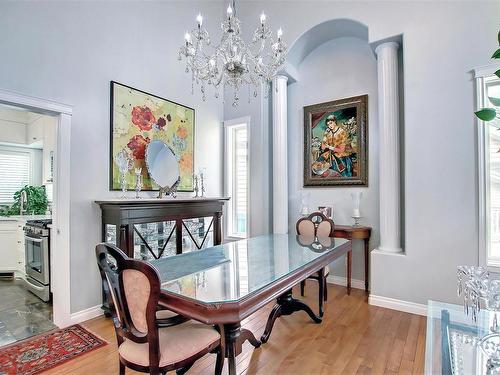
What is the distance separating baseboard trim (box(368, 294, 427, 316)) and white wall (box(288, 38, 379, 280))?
2.13ft

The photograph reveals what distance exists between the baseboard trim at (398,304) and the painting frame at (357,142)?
56.5 inches

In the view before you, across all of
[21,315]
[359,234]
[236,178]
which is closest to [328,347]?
[359,234]

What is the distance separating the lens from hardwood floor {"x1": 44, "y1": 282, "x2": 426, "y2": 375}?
1920 mm

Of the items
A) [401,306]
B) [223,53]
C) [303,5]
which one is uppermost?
[303,5]

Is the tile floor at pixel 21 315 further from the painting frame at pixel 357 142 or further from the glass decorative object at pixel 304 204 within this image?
the painting frame at pixel 357 142

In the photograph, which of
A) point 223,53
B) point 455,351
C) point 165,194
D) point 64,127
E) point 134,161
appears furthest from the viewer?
point 165,194

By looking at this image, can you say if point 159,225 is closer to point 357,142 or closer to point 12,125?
point 357,142

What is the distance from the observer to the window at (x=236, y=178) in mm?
4516

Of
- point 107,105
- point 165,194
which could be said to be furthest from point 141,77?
point 165,194

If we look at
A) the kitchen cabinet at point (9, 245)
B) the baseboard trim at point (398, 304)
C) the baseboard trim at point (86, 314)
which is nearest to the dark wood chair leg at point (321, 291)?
the baseboard trim at point (398, 304)

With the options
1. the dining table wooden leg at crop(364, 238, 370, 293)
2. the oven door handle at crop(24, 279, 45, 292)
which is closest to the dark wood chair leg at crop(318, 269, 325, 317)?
the dining table wooden leg at crop(364, 238, 370, 293)

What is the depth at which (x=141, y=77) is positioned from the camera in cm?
329

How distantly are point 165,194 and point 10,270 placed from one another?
274 cm

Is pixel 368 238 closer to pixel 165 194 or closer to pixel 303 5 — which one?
pixel 165 194
